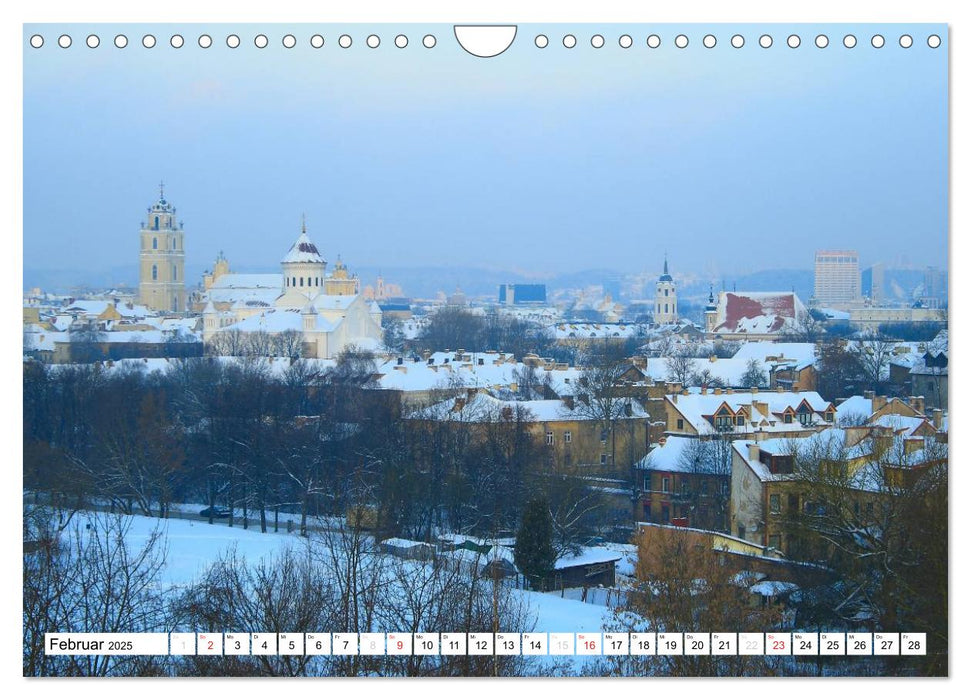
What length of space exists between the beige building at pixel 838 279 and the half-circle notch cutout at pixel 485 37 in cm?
231

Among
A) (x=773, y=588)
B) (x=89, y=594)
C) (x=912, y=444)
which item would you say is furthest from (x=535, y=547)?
(x=89, y=594)

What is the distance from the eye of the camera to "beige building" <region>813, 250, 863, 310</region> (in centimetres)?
524

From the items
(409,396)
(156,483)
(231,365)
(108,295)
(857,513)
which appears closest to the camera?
(857,513)

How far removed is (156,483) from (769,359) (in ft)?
26.4

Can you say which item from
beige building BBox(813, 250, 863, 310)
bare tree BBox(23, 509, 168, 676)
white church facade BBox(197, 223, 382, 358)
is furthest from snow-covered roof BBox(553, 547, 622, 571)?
white church facade BBox(197, 223, 382, 358)

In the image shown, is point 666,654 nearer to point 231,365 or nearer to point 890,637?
point 890,637

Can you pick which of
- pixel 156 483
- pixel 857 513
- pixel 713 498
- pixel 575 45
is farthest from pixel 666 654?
pixel 156 483

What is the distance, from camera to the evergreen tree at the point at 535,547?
5.45 m

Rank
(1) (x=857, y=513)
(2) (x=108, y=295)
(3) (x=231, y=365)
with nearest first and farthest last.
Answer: (1) (x=857, y=513), (2) (x=108, y=295), (3) (x=231, y=365)

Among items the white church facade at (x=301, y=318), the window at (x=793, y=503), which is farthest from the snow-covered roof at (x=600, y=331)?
the window at (x=793, y=503)

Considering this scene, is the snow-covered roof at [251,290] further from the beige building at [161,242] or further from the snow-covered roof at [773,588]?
the snow-covered roof at [773,588]

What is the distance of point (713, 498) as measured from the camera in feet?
22.9

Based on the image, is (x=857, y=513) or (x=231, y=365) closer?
(x=857, y=513)

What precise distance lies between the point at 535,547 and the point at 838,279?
6.30 feet
